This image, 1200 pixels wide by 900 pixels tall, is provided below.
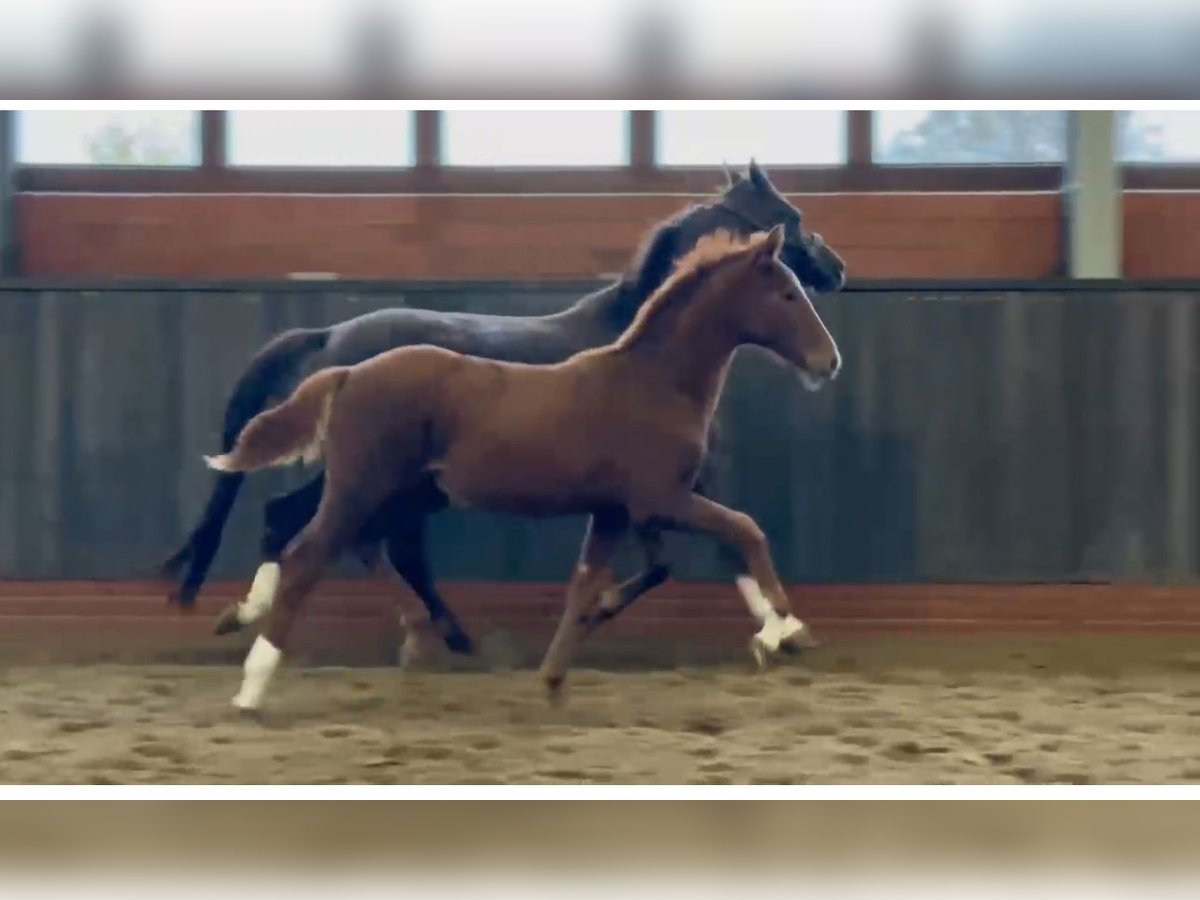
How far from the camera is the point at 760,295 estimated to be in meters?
1.81

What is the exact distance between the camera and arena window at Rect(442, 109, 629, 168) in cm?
184

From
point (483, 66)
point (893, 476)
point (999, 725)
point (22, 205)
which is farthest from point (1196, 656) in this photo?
point (22, 205)

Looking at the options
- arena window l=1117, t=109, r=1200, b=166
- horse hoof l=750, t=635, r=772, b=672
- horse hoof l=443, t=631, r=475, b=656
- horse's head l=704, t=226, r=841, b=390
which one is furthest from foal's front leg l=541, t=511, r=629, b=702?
arena window l=1117, t=109, r=1200, b=166

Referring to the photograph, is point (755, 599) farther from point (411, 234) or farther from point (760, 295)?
point (411, 234)

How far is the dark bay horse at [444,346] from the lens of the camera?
1.82 metres

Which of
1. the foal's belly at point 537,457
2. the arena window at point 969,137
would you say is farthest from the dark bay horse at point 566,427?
the arena window at point 969,137

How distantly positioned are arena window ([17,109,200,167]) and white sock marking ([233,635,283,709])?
0.69 m

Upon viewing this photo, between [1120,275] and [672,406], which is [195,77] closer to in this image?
[672,406]

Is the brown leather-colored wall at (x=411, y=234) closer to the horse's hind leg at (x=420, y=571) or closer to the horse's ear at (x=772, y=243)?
the horse's ear at (x=772, y=243)

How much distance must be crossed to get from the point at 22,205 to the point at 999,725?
1.56 meters

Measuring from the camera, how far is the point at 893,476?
1891 millimetres

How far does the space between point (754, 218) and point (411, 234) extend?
48cm

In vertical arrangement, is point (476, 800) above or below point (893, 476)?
below

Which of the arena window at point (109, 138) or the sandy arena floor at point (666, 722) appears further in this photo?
the arena window at point (109, 138)
